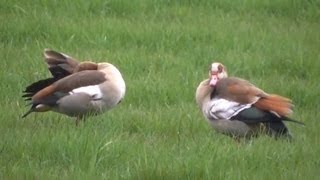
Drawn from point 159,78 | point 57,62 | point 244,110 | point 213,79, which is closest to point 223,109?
point 244,110

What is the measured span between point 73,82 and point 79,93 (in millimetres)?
131

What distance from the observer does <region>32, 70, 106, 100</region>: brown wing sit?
771 cm

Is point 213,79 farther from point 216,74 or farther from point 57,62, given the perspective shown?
point 57,62

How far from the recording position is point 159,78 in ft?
31.7

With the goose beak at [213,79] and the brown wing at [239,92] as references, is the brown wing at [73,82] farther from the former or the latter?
the brown wing at [239,92]

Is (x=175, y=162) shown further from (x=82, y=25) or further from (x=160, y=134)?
(x=82, y=25)

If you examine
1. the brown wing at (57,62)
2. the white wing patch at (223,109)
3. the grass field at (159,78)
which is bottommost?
the grass field at (159,78)

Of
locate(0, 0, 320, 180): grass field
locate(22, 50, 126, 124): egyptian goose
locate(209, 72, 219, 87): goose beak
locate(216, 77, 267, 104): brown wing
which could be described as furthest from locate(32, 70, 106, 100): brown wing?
locate(216, 77, 267, 104): brown wing

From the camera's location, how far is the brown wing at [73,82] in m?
7.71

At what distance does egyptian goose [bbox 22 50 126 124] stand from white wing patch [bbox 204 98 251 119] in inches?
33.4

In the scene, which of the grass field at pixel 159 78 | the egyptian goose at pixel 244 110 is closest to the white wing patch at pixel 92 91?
the grass field at pixel 159 78

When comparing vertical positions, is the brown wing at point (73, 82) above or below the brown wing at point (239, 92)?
below

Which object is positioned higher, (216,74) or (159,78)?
(216,74)

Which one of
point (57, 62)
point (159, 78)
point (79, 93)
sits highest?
point (57, 62)
